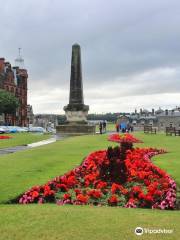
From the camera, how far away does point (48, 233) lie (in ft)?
26.8

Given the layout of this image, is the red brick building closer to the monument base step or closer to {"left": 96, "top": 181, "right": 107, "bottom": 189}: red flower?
the monument base step

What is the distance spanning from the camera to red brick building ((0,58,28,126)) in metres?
136

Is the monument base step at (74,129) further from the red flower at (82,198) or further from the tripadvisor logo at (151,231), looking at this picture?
the tripadvisor logo at (151,231)

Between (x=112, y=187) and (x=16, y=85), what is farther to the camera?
(x=16, y=85)

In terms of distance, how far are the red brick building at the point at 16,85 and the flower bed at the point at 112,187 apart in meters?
122

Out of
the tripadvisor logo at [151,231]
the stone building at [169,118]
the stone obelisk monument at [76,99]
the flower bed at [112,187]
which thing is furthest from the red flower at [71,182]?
the stone building at [169,118]

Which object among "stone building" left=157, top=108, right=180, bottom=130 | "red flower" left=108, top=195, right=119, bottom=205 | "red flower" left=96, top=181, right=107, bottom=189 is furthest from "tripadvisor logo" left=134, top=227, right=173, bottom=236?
"stone building" left=157, top=108, right=180, bottom=130

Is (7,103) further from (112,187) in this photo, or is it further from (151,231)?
(151,231)

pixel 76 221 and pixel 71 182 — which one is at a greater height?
pixel 71 182

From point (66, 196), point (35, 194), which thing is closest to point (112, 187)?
point (66, 196)

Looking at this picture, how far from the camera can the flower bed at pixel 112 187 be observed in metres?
11.2

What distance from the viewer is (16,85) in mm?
146000

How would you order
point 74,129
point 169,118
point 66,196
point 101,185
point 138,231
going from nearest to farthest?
point 138,231 < point 66,196 < point 101,185 < point 74,129 < point 169,118

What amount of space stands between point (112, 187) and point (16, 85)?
137 metres
